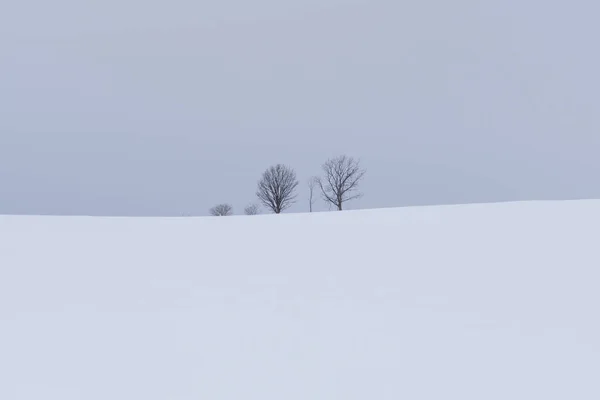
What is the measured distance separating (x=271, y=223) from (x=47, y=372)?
4495 mm

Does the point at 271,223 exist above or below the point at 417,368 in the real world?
above

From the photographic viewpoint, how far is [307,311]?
4434 millimetres

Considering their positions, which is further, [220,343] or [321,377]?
[220,343]

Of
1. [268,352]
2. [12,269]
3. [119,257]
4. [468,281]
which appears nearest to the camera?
[268,352]

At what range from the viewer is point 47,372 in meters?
3.47

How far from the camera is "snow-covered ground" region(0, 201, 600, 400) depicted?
339 centimetres

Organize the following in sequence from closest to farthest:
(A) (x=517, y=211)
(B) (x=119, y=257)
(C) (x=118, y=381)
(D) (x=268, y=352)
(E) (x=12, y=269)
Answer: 1. (C) (x=118, y=381)
2. (D) (x=268, y=352)
3. (E) (x=12, y=269)
4. (B) (x=119, y=257)
5. (A) (x=517, y=211)

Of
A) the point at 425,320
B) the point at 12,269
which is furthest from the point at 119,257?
the point at 425,320

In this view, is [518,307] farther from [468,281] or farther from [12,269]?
[12,269]

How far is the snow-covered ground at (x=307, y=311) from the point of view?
339 centimetres

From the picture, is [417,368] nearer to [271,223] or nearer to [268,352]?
[268,352]

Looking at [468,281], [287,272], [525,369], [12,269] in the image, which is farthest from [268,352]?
[12,269]

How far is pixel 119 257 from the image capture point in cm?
572

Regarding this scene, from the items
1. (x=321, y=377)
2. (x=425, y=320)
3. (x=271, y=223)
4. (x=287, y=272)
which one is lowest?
(x=321, y=377)
